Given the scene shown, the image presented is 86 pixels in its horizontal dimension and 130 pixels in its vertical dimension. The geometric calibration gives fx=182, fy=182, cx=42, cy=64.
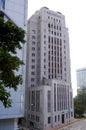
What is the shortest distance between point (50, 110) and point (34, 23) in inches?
1485

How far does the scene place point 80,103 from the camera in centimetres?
8025

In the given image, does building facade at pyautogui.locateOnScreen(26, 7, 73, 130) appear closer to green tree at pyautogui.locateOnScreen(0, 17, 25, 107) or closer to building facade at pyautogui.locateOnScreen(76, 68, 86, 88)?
green tree at pyautogui.locateOnScreen(0, 17, 25, 107)

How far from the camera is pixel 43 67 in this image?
233 feet

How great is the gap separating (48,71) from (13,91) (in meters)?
48.7

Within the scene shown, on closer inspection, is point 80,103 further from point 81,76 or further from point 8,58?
point 81,76

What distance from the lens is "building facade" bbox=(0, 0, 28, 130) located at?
22.7 metres

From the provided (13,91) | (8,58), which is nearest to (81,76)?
(13,91)

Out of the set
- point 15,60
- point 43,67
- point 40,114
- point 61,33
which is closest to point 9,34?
point 15,60

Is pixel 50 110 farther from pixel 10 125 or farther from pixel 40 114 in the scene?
pixel 10 125

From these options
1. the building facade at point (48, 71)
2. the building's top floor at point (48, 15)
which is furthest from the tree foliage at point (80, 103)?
the building's top floor at point (48, 15)

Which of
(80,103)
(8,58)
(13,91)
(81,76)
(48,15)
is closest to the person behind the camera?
(8,58)

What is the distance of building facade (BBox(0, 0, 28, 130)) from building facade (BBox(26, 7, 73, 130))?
114ft

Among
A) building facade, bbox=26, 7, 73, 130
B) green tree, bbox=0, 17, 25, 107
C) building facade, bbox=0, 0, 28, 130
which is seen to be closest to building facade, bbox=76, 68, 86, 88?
building facade, bbox=26, 7, 73, 130

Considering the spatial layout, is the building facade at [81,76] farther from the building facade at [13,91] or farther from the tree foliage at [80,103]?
the building facade at [13,91]
